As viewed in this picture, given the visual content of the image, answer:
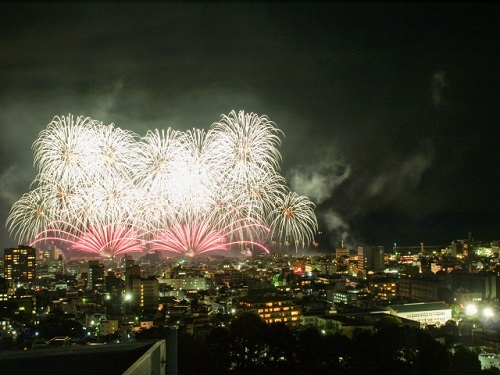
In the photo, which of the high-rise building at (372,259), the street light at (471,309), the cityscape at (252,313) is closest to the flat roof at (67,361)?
the cityscape at (252,313)

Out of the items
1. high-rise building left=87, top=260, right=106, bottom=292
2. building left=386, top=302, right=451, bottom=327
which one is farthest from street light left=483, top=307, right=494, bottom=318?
high-rise building left=87, top=260, right=106, bottom=292

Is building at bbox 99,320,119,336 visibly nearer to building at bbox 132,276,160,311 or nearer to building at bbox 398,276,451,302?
building at bbox 132,276,160,311

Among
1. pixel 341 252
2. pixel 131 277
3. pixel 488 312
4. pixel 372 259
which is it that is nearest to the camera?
pixel 488 312

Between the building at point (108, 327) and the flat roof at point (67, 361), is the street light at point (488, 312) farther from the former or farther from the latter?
the flat roof at point (67, 361)

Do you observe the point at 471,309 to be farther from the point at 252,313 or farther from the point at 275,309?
the point at 252,313

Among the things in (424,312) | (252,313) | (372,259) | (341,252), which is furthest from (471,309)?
(341,252)
